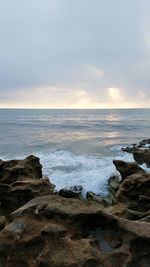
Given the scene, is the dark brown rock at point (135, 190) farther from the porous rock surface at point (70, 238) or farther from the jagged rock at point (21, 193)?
the porous rock surface at point (70, 238)

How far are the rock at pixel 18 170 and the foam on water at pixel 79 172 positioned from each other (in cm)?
402

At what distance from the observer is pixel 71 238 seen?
507 centimetres

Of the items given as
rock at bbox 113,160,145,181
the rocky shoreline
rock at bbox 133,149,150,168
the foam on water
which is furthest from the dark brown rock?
rock at bbox 133,149,150,168

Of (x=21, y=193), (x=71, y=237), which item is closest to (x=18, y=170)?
(x=21, y=193)

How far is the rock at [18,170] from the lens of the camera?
11773 mm

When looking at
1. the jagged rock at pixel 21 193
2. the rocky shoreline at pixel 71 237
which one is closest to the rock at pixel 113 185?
the jagged rock at pixel 21 193

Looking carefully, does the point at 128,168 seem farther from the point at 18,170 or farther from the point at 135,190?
the point at 18,170

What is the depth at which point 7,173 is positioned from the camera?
12.0m

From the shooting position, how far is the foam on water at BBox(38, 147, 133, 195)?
17547 millimetres

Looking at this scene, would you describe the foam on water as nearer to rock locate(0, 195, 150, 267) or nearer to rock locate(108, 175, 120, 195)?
rock locate(108, 175, 120, 195)

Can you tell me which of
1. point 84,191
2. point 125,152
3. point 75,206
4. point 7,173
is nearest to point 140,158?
point 84,191

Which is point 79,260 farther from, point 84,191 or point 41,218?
point 84,191

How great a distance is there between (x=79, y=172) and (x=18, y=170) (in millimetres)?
9397

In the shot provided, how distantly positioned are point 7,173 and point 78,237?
7.12m
